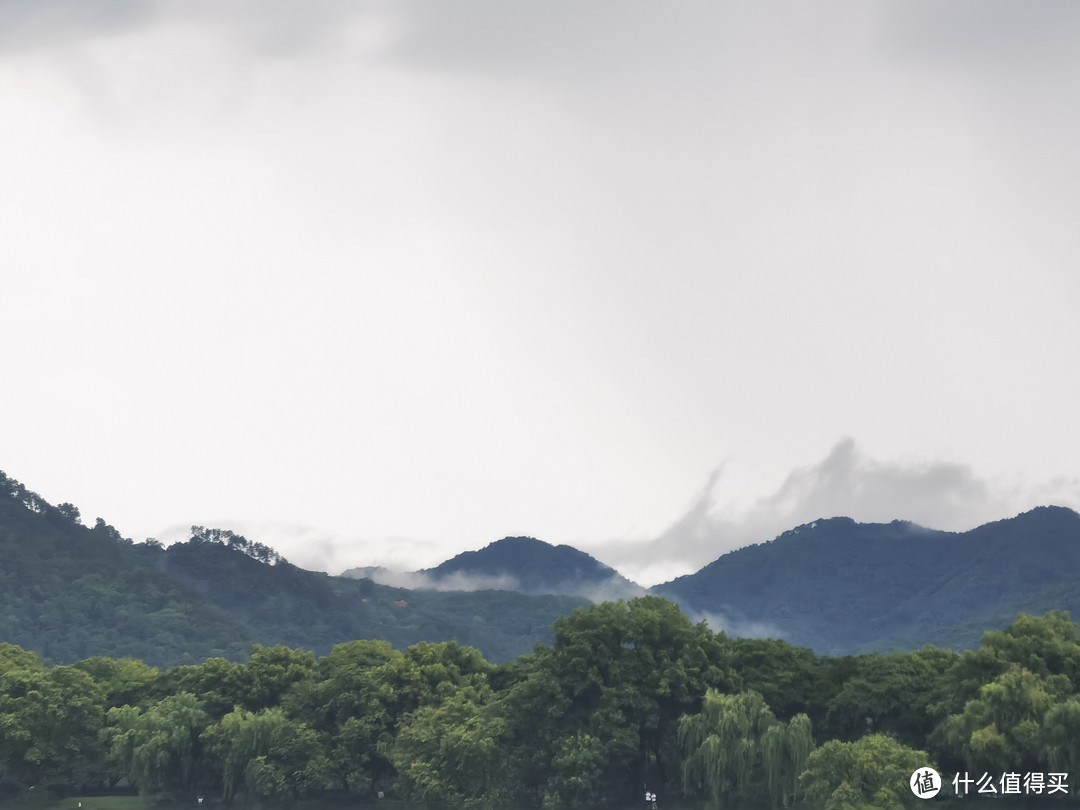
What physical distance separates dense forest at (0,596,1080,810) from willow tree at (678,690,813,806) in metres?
0.12

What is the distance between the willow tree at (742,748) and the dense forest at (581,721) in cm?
12

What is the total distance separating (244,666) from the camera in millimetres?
89438

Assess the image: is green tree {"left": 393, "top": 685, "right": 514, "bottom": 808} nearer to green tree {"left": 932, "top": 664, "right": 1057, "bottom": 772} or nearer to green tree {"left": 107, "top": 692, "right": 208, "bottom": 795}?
green tree {"left": 107, "top": 692, "right": 208, "bottom": 795}

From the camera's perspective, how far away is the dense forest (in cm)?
6000

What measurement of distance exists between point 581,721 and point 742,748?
35.0ft

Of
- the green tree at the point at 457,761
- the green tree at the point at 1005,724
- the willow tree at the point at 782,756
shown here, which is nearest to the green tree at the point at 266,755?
the green tree at the point at 457,761

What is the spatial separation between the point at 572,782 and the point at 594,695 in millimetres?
6719

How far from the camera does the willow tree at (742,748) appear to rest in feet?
216

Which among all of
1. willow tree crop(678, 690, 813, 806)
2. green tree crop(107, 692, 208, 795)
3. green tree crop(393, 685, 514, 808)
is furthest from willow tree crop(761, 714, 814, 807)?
green tree crop(107, 692, 208, 795)

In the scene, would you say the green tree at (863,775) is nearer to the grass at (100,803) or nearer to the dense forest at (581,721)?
the dense forest at (581,721)

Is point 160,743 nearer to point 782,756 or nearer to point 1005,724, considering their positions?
point 782,756

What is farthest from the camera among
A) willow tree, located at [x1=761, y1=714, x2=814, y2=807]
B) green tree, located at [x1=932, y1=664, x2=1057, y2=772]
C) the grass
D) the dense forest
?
the grass

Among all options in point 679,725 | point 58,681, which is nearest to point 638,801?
point 679,725

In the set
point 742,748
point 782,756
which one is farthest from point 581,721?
point 782,756
